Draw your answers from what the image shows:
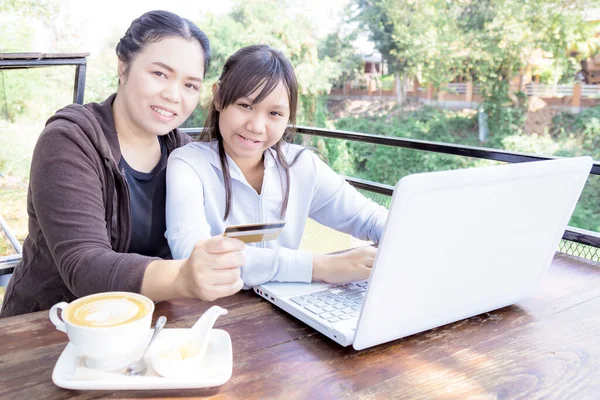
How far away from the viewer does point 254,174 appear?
133 cm

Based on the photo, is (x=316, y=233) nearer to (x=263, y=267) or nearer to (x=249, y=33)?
(x=263, y=267)

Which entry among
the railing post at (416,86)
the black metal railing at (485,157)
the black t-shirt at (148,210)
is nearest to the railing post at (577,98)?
the railing post at (416,86)

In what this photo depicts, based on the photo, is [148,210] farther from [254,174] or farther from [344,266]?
[344,266]

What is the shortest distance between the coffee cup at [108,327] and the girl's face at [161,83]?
583mm

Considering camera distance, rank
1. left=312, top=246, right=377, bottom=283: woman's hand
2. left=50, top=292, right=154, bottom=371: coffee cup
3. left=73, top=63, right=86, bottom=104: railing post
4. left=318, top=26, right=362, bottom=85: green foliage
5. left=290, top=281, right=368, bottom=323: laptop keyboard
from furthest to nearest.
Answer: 1. left=318, top=26, right=362, bottom=85: green foliage
2. left=73, top=63, right=86, bottom=104: railing post
3. left=312, top=246, right=377, bottom=283: woman's hand
4. left=290, top=281, right=368, bottom=323: laptop keyboard
5. left=50, top=292, right=154, bottom=371: coffee cup

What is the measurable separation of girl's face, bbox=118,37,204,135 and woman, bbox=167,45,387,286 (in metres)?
0.09

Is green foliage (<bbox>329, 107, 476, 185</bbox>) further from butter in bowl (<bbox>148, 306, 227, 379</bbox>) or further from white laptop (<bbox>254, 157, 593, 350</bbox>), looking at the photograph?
butter in bowl (<bbox>148, 306, 227, 379</bbox>)

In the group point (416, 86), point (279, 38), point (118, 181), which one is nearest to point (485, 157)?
point (118, 181)

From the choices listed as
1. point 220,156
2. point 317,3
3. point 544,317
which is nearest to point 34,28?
point 317,3

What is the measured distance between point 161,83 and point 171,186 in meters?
0.22

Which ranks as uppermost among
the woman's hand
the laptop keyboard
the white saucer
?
the woman's hand

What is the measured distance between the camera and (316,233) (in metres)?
2.47

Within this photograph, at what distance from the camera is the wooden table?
664 mm

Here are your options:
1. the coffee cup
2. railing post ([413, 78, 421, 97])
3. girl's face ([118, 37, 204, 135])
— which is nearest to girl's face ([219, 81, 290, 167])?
girl's face ([118, 37, 204, 135])
